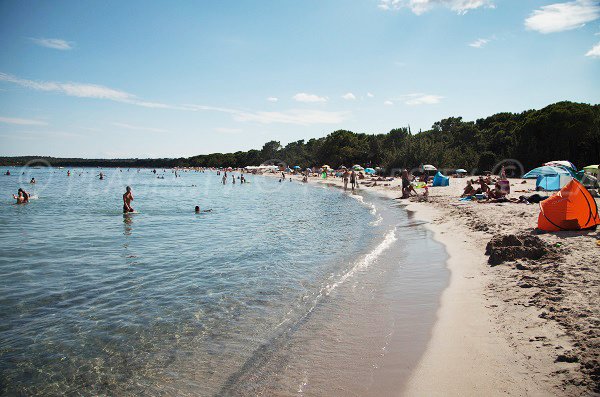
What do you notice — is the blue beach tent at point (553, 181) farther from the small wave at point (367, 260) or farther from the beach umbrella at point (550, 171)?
the small wave at point (367, 260)

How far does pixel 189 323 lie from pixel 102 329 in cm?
150

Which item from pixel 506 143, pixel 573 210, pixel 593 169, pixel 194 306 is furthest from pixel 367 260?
pixel 506 143

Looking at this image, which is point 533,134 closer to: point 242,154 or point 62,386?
point 62,386

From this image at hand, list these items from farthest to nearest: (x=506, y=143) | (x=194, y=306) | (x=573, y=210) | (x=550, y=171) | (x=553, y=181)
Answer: (x=506, y=143)
(x=550, y=171)
(x=553, y=181)
(x=573, y=210)
(x=194, y=306)

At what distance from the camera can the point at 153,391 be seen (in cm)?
454

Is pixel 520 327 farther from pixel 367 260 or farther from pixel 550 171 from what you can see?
pixel 550 171

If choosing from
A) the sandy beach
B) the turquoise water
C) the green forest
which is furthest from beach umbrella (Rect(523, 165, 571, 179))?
the green forest

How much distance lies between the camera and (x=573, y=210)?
10.1 m

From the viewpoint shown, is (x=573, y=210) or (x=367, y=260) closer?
(x=573, y=210)

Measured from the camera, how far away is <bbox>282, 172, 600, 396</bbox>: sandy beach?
13.4ft

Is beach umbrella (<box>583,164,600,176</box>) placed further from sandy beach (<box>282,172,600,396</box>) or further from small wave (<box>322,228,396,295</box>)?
sandy beach (<box>282,172,600,396</box>)

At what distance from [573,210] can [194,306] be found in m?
10.7

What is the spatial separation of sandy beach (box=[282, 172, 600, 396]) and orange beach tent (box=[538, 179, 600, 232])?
52cm

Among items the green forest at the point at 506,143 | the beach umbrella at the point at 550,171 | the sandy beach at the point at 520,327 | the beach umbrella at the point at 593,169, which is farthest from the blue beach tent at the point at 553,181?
the green forest at the point at 506,143
